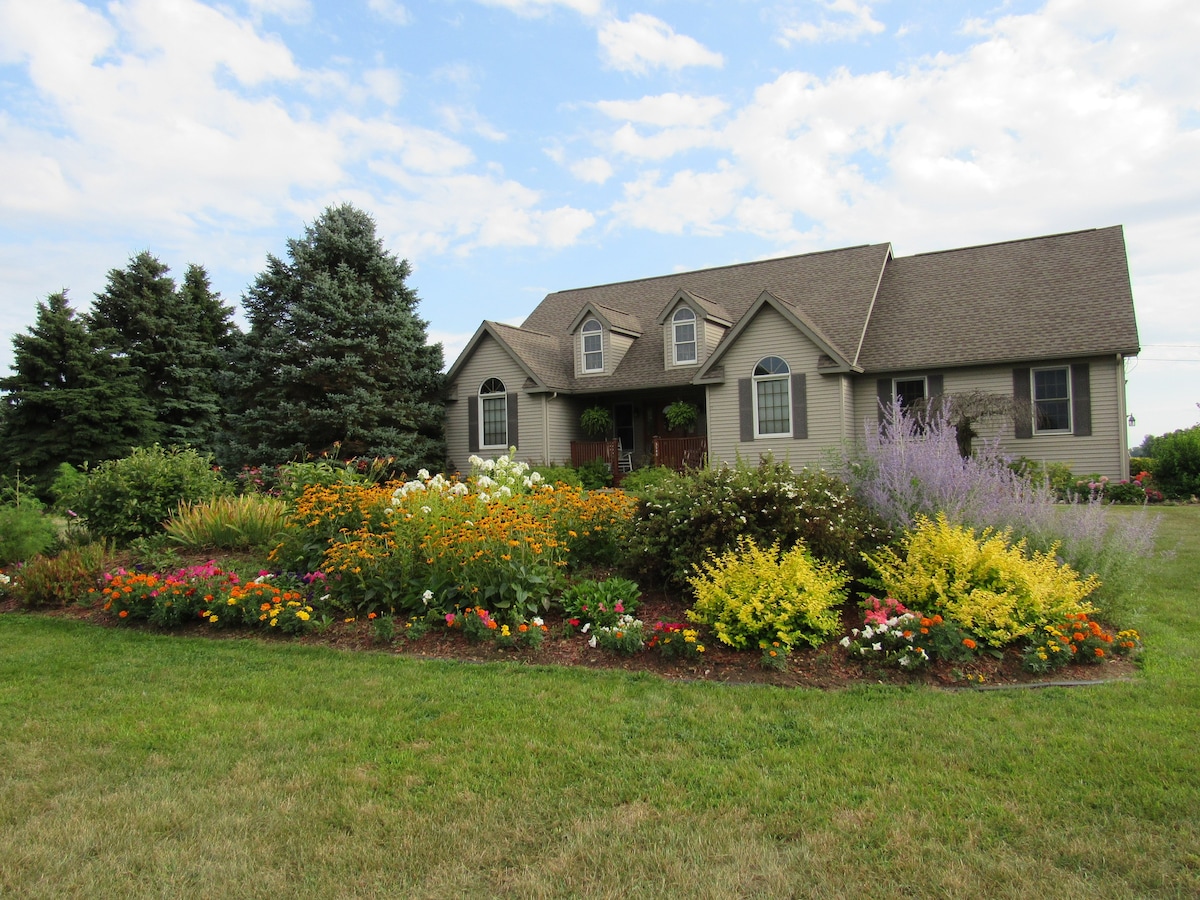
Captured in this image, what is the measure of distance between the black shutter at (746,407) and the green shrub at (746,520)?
35.2ft

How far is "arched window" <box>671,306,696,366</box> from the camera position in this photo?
1967 cm

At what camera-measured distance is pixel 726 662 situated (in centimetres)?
536

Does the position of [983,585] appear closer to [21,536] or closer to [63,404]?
[21,536]

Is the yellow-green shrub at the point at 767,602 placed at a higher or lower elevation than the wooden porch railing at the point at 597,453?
lower

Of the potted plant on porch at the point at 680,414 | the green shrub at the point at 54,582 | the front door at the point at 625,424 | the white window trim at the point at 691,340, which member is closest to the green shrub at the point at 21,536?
the green shrub at the point at 54,582

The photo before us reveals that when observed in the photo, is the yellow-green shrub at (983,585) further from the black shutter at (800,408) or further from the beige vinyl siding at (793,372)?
the black shutter at (800,408)

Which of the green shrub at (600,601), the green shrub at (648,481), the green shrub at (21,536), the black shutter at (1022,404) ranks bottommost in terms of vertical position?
the green shrub at (600,601)

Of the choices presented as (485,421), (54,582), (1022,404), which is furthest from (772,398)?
(54,582)

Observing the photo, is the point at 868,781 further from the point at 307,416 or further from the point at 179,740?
the point at 307,416

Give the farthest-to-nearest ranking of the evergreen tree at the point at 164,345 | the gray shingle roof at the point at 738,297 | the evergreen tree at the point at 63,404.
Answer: the evergreen tree at the point at 164,345 → the evergreen tree at the point at 63,404 → the gray shingle roof at the point at 738,297

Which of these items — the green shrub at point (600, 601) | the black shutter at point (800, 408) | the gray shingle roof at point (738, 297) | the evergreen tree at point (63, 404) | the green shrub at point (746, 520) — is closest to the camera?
the green shrub at point (600, 601)

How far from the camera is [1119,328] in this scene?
15.6 metres

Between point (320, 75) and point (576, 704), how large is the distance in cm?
748

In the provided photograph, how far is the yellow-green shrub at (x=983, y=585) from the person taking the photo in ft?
17.2
